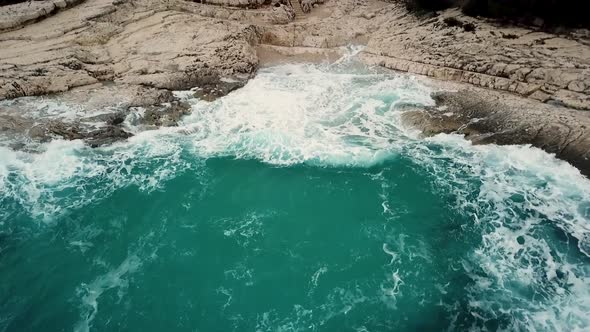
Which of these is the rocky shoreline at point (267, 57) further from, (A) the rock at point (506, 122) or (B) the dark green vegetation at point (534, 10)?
(B) the dark green vegetation at point (534, 10)

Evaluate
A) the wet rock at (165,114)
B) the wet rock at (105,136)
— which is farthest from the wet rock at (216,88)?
the wet rock at (105,136)

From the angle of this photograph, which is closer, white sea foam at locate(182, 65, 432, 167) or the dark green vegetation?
white sea foam at locate(182, 65, 432, 167)

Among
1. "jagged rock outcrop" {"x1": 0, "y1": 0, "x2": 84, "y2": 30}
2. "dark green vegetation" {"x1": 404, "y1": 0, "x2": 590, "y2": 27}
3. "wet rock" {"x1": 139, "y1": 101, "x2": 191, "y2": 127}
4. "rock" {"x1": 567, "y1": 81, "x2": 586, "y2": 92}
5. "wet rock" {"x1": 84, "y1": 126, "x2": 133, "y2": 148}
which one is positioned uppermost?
"dark green vegetation" {"x1": 404, "y1": 0, "x2": 590, "y2": 27}

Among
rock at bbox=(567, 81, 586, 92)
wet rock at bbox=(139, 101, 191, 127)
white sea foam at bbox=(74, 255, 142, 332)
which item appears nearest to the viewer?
white sea foam at bbox=(74, 255, 142, 332)

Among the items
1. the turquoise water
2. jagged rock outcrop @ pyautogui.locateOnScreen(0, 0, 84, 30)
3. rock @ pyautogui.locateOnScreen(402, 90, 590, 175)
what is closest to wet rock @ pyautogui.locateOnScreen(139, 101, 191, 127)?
the turquoise water

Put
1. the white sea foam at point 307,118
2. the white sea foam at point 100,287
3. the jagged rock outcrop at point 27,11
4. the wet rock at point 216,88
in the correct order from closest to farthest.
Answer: the white sea foam at point 100,287, the white sea foam at point 307,118, the wet rock at point 216,88, the jagged rock outcrop at point 27,11

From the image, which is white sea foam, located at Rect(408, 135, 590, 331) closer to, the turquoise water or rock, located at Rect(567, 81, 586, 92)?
the turquoise water

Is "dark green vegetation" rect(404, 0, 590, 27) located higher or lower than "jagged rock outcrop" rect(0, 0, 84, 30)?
higher

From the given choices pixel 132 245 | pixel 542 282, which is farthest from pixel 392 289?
pixel 132 245
